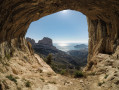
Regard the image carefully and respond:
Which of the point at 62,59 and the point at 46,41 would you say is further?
the point at 46,41

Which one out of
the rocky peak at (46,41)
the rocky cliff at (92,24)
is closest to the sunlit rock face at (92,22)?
the rocky cliff at (92,24)

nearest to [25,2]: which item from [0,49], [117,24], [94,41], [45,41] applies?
[0,49]

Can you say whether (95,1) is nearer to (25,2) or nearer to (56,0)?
(56,0)

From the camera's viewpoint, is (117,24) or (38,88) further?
(117,24)

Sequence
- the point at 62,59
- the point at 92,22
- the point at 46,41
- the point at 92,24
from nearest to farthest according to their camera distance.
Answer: the point at 92,22, the point at 92,24, the point at 62,59, the point at 46,41

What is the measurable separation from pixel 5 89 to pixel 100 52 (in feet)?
61.2

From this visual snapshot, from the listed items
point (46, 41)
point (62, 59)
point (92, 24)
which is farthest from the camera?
point (46, 41)

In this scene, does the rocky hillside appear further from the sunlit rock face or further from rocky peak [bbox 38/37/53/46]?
the sunlit rock face

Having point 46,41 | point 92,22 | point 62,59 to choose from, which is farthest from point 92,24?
point 46,41

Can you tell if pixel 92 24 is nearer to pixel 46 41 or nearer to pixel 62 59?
pixel 62 59

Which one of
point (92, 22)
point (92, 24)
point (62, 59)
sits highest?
point (92, 22)

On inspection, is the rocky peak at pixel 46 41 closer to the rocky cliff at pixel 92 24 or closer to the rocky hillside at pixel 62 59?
the rocky hillside at pixel 62 59

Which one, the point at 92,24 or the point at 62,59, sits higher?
the point at 92,24

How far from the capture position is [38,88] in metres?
7.17
